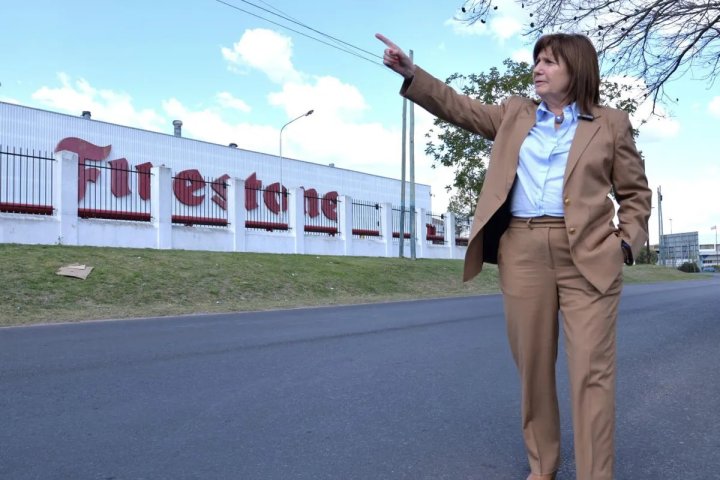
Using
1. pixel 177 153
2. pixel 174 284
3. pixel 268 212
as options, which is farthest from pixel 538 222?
pixel 177 153

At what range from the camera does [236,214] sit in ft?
73.6

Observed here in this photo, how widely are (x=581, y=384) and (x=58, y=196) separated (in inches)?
675

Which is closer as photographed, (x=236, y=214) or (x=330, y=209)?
(x=236, y=214)

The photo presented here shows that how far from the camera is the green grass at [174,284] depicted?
41.4ft

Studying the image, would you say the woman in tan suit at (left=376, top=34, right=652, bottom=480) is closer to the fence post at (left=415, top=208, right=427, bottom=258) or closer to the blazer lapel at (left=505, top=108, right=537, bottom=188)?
the blazer lapel at (left=505, top=108, right=537, bottom=188)

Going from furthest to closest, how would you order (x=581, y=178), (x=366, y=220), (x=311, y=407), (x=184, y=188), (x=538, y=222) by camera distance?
(x=366, y=220) < (x=184, y=188) < (x=311, y=407) < (x=538, y=222) < (x=581, y=178)

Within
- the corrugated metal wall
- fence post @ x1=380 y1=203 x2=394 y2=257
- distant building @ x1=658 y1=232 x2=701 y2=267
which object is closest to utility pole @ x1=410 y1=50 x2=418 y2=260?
fence post @ x1=380 y1=203 x2=394 y2=257

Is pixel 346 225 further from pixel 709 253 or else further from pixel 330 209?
pixel 709 253

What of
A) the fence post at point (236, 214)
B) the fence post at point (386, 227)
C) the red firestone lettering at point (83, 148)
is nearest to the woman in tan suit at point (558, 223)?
the fence post at point (236, 214)

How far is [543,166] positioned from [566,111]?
242 mm

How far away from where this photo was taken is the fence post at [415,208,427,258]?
30.5 metres

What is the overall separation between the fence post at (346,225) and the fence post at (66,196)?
1070 centimetres

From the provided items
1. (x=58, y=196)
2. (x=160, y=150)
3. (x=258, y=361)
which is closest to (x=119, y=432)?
(x=258, y=361)

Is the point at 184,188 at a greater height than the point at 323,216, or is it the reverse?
the point at 184,188
